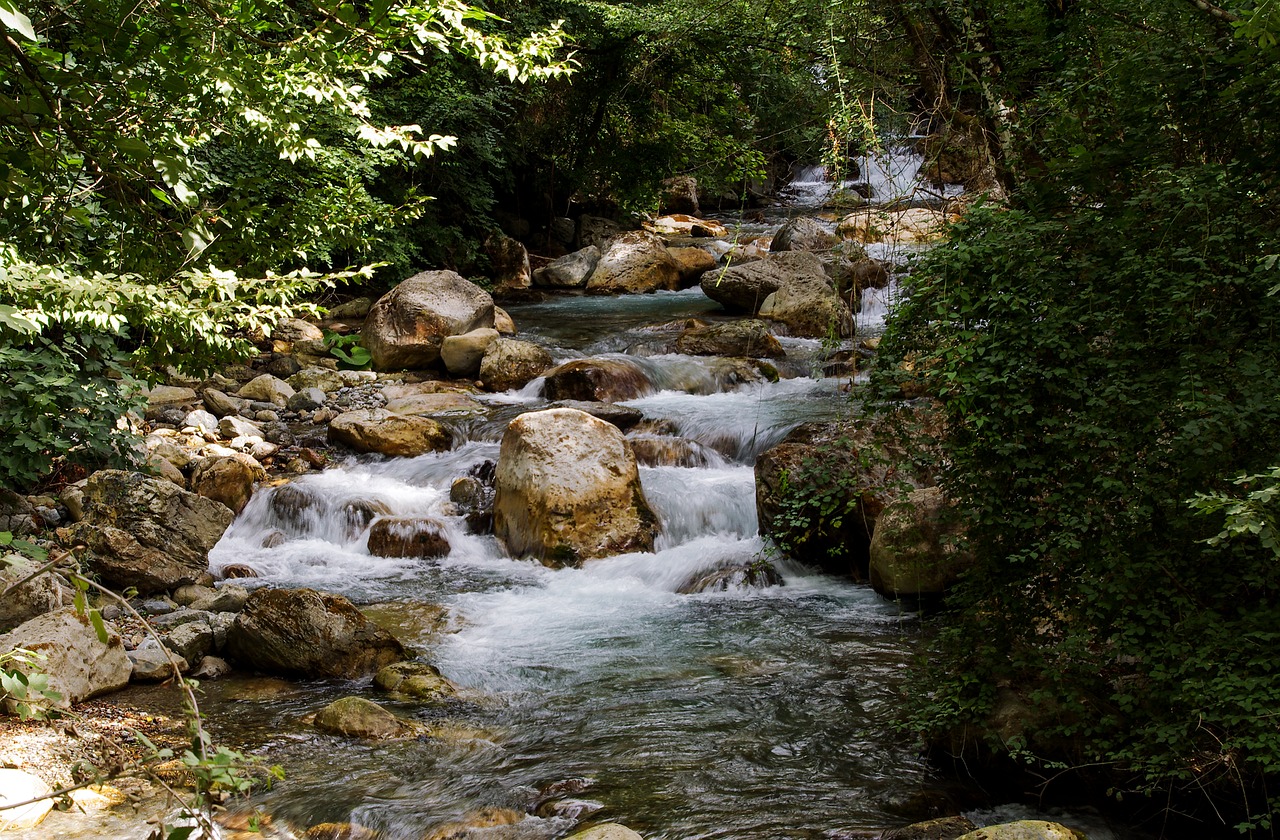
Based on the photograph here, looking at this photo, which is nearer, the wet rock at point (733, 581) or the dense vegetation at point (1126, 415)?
the dense vegetation at point (1126, 415)

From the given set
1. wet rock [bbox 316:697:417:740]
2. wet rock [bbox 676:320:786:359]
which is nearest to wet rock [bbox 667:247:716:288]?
wet rock [bbox 676:320:786:359]

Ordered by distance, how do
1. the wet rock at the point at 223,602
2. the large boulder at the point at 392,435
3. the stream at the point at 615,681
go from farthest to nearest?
1. the large boulder at the point at 392,435
2. the wet rock at the point at 223,602
3. the stream at the point at 615,681

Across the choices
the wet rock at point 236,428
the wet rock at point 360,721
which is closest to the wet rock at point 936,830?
the wet rock at point 360,721

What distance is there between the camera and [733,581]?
8141 mm

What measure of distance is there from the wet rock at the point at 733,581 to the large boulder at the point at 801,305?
6.97m

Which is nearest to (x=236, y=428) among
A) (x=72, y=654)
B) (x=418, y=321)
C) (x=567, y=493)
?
(x=418, y=321)

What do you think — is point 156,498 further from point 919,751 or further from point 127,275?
point 919,751

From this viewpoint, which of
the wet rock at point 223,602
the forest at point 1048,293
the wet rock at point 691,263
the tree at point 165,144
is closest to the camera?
the tree at point 165,144

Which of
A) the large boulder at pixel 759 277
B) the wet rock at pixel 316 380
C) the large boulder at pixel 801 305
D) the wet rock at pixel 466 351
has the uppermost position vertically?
the large boulder at pixel 759 277

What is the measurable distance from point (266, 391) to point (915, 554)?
9703 millimetres

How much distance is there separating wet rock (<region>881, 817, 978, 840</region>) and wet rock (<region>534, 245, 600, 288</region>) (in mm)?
16588

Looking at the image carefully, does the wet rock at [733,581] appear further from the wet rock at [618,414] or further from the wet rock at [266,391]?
the wet rock at [266,391]

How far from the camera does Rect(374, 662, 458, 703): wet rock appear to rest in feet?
19.9

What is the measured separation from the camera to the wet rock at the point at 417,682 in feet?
19.9
